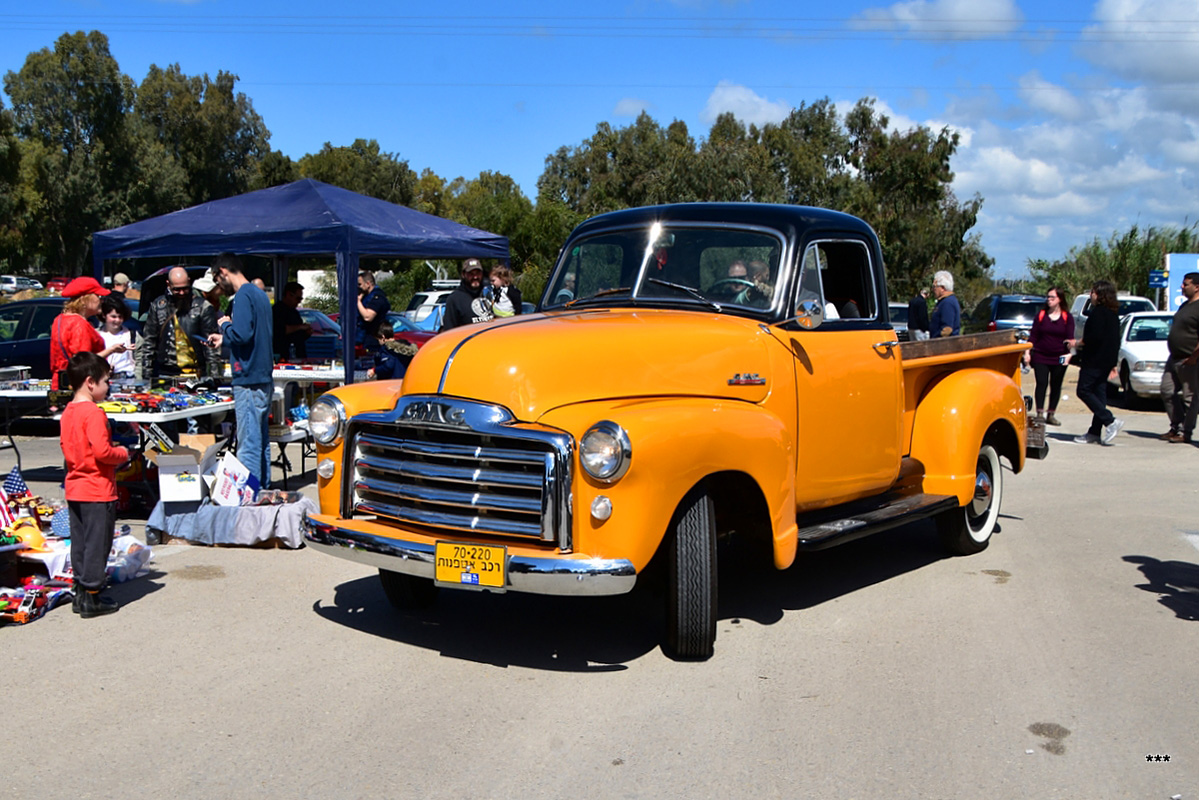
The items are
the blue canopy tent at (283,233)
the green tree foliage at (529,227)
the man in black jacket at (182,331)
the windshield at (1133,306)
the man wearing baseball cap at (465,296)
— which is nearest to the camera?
the man in black jacket at (182,331)

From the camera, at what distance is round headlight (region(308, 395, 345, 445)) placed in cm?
534

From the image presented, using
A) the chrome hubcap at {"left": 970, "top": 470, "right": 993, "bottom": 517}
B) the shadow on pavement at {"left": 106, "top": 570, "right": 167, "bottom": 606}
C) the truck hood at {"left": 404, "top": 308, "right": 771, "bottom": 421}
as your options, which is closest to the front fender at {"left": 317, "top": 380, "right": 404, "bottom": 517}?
the truck hood at {"left": 404, "top": 308, "right": 771, "bottom": 421}

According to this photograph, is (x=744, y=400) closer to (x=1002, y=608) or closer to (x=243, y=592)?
(x=1002, y=608)

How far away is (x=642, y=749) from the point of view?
401 cm

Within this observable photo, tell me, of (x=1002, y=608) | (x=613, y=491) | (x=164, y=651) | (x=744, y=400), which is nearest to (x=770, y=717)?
(x=613, y=491)

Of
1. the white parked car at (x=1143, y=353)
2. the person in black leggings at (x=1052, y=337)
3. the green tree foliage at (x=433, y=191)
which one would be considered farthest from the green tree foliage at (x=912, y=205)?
the green tree foliage at (x=433, y=191)

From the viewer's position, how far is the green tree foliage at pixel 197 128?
68438 millimetres

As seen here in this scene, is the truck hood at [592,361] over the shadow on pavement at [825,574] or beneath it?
A: over

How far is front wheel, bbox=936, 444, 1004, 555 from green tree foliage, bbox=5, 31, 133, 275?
60260 mm

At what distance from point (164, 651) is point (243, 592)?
1113mm

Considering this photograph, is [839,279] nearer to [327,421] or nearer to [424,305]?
[327,421]

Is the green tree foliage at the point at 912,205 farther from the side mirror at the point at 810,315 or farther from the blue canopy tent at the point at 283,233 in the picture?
the side mirror at the point at 810,315

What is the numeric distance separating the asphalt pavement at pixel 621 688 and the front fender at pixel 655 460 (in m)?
0.74

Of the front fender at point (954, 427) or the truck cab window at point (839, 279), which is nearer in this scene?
the truck cab window at point (839, 279)
